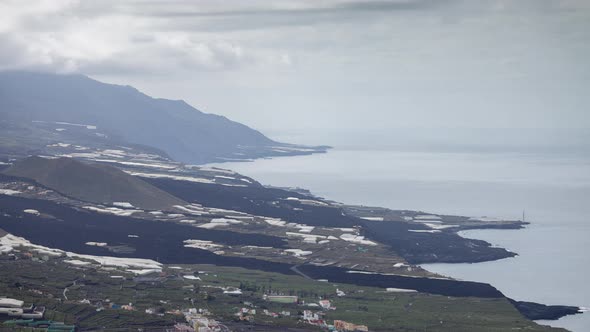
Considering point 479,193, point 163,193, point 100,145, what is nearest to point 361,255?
point 163,193

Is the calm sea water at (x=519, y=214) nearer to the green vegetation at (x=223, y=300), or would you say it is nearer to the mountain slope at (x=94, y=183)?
the green vegetation at (x=223, y=300)

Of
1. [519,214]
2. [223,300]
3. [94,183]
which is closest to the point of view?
[223,300]

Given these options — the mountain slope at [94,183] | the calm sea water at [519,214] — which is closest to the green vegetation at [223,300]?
the calm sea water at [519,214]

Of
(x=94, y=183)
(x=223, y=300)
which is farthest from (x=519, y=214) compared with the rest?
(x=223, y=300)

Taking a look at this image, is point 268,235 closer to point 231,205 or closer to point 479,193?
point 231,205

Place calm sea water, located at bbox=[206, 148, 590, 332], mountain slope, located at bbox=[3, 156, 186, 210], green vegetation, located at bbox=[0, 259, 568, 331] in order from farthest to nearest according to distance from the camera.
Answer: mountain slope, located at bbox=[3, 156, 186, 210] < calm sea water, located at bbox=[206, 148, 590, 332] < green vegetation, located at bbox=[0, 259, 568, 331]

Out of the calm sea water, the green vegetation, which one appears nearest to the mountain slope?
the calm sea water

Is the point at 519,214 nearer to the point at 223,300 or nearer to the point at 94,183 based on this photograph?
the point at 94,183

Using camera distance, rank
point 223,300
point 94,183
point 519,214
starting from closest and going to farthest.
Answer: point 223,300
point 94,183
point 519,214

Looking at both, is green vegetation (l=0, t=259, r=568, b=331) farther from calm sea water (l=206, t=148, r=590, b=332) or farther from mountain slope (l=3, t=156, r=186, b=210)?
mountain slope (l=3, t=156, r=186, b=210)
